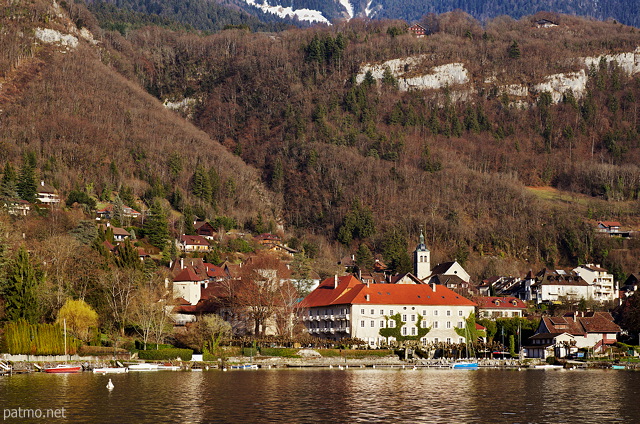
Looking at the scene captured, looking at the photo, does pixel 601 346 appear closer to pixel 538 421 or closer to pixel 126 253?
pixel 126 253

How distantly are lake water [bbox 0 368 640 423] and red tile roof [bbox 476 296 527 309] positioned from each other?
4690cm

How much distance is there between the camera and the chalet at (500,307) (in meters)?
126

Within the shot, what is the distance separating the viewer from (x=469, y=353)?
104m

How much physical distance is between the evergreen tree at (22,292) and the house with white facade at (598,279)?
95718mm

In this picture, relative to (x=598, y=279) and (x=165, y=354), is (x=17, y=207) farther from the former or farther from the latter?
(x=598, y=279)

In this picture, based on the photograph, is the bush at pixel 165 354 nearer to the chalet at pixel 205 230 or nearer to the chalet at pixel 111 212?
the chalet at pixel 111 212

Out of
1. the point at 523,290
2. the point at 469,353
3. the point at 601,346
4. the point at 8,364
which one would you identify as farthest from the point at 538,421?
the point at 523,290

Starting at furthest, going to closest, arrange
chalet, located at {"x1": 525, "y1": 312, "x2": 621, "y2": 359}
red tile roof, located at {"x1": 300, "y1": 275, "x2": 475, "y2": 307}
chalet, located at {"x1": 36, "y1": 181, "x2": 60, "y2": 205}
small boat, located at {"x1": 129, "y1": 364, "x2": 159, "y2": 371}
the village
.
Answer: chalet, located at {"x1": 36, "y1": 181, "x2": 60, "y2": 205}
chalet, located at {"x1": 525, "y1": 312, "x2": 621, "y2": 359}
red tile roof, located at {"x1": 300, "y1": 275, "x2": 475, "y2": 307}
the village
small boat, located at {"x1": 129, "y1": 364, "x2": 159, "y2": 371}

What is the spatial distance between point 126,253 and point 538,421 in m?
66.9

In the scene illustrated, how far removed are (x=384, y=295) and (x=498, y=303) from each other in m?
27.4

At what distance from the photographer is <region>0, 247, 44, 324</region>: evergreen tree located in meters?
84.5

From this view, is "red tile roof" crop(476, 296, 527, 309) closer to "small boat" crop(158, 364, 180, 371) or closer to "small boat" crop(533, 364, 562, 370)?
"small boat" crop(533, 364, 562, 370)

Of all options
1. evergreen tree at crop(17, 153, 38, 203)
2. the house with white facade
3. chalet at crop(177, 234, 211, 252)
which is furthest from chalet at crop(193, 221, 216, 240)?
the house with white facade

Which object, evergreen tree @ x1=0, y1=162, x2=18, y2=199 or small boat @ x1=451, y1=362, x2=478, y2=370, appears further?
evergreen tree @ x1=0, y1=162, x2=18, y2=199
